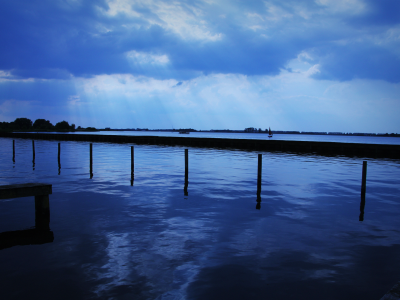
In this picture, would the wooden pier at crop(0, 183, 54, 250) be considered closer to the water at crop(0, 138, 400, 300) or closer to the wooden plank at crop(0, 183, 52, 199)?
the wooden plank at crop(0, 183, 52, 199)

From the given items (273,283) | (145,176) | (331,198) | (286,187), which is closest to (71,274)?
(273,283)

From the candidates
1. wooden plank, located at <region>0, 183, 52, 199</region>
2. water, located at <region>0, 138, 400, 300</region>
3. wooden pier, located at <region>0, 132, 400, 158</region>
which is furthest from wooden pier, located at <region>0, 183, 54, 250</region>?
wooden pier, located at <region>0, 132, 400, 158</region>

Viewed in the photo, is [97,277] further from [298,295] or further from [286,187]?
[286,187]

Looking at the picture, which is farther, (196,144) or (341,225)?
(196,144)

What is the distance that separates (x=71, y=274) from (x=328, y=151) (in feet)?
166

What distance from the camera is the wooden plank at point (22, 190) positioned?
9.58 metres

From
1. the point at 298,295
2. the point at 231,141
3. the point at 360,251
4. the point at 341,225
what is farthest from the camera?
the point at 231,141

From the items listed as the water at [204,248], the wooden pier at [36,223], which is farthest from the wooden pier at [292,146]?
the wooden pier at [36,223]

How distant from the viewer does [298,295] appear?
6125mm

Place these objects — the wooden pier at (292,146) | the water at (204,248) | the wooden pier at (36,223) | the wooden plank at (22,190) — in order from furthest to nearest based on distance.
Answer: the wooden pier at (292,146)
the wooden plank at (22,190)
the wooden pier at (36,223)
the water at (204,248)

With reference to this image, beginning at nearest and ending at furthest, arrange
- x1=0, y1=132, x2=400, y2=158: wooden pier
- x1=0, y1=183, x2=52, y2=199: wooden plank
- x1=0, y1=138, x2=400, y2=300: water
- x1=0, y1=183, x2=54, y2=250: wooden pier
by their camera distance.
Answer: x1=0, y1=138, x2=400, y2=300: water
x1=0, y1=183, x2=54, y2=250: wooden pier
x1=0, y1=183, x2=52, y2=199: wooden plank
x1=0, y1=132, x2=400, y2=158: wooden pier

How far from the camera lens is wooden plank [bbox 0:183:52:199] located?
958 cm

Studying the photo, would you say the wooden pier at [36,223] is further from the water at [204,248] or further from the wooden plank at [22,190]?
the water at [204,248]

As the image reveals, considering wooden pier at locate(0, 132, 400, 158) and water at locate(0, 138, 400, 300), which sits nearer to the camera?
water at locate(0, 138, 400, 300)
